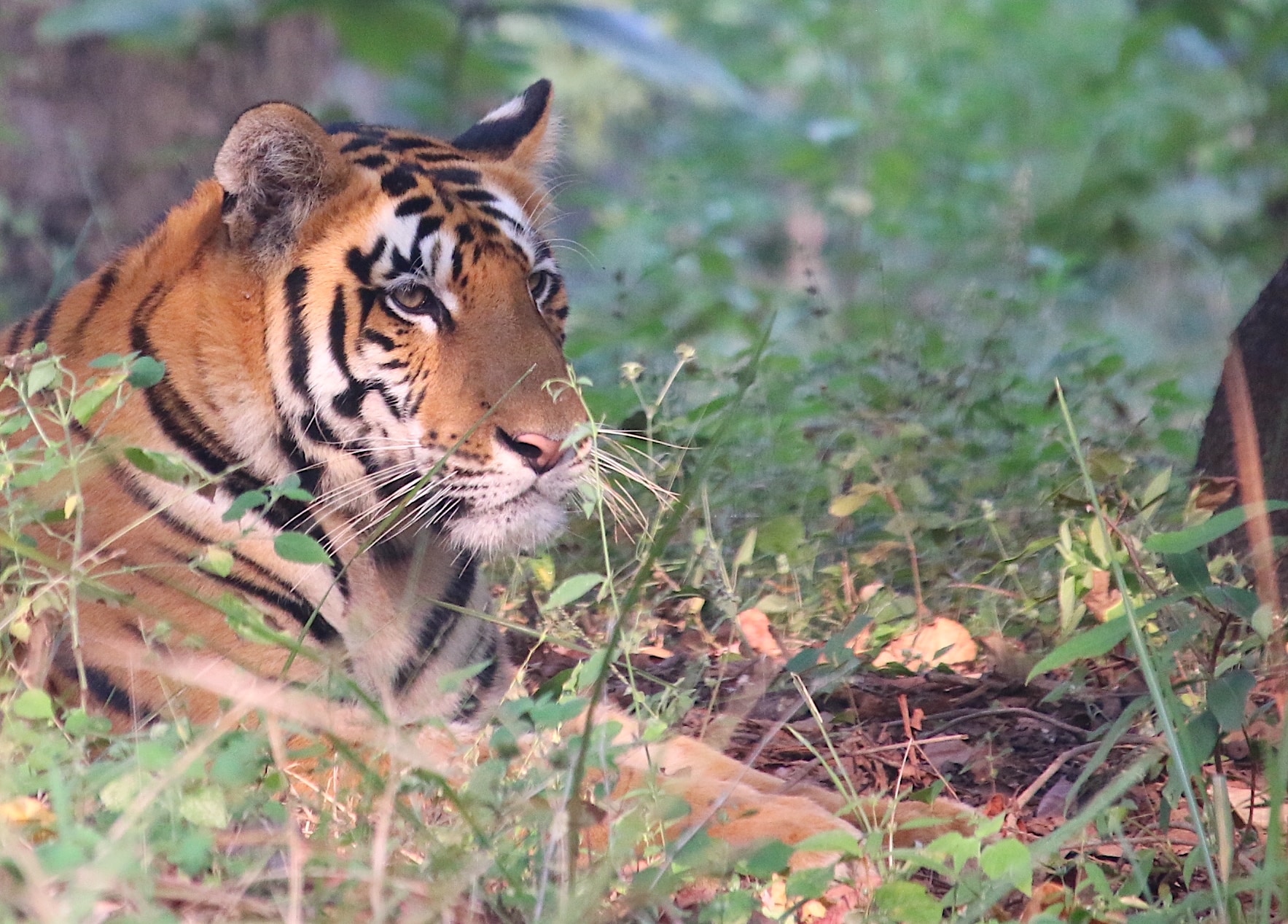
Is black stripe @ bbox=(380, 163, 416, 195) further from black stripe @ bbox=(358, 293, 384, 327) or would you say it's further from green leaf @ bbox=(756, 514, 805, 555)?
green leaf @ bbox=(756, 514, 805, 555)

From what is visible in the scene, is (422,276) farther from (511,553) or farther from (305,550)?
(305,550)

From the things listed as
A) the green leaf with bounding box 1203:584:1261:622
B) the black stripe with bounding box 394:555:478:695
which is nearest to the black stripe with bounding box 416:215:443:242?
the black stripe with bounding box 394:555:478:695

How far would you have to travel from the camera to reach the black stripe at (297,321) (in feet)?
8.22

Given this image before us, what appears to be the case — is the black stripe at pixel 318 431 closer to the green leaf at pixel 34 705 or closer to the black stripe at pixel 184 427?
the black stripe at pixel 184 427

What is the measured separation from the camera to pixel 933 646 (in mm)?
2824

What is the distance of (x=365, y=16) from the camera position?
3.71 metres

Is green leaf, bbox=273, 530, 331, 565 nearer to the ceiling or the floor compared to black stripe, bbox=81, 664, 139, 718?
nearer to the ceiling

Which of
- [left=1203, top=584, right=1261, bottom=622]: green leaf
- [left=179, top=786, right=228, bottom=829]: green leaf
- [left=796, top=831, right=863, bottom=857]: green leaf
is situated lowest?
[left=796, top=831, right=863, bottom=857]: green leaf

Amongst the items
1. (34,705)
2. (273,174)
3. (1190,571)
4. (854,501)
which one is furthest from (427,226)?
(1190,571)

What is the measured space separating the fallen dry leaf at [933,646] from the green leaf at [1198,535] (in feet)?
2.81

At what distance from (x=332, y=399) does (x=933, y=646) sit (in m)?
1.23

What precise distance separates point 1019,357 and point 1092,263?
8.76 ft

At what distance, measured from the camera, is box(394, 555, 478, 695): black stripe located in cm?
255

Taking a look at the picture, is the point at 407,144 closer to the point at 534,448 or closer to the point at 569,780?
the point at 534,448
